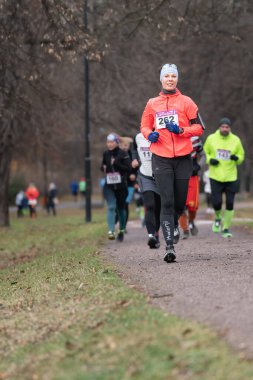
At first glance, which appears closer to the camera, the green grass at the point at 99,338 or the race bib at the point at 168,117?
the green grass at the point at 99,338

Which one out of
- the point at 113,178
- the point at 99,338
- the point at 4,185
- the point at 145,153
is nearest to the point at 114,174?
the point at 113,178

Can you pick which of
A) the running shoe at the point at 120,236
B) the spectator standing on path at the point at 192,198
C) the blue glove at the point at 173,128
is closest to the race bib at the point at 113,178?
the running shoe at the point at 120,236

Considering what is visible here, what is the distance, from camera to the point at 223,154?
15906 mm

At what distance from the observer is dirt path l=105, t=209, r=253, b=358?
6.55m

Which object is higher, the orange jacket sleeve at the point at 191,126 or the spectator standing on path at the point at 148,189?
the orange jacket sleeve at the point at 191,126

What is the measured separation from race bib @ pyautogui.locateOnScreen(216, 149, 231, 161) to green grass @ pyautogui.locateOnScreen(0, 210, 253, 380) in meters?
5.86

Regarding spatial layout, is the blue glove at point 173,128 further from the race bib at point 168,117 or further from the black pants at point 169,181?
the black pants at point 169,181

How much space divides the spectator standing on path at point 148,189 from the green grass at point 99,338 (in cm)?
198

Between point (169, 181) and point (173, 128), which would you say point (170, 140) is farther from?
point (169, 181)

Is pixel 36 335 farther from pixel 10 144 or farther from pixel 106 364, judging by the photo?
pixel 10 144

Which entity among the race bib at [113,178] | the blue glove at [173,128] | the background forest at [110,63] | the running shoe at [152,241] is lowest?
the running shoe at [152,241]

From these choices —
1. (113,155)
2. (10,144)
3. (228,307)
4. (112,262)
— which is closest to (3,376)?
(228,307)

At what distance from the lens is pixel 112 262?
11.6 metres

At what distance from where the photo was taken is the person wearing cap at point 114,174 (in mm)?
16172
